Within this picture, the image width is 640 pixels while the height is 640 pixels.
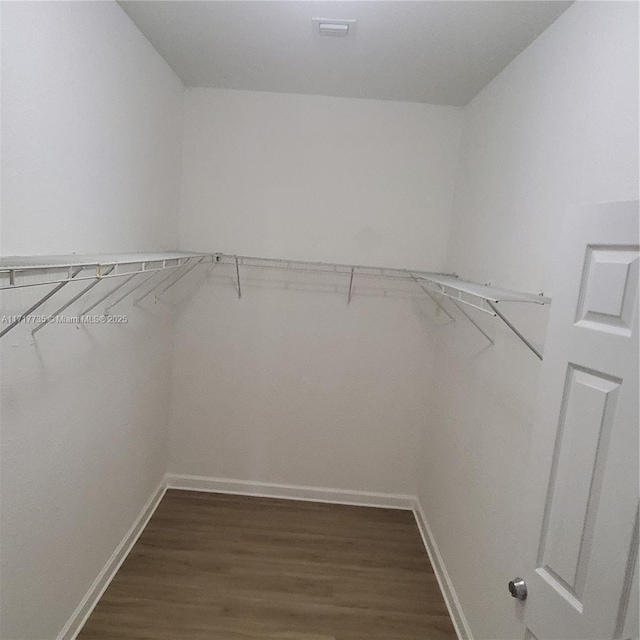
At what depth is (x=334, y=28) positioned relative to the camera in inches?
77.4

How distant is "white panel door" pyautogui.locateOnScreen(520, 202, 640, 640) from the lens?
0.94 m

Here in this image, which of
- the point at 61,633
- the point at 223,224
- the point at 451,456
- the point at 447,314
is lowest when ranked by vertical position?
the point at 61,633

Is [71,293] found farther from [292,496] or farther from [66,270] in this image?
[292,496]

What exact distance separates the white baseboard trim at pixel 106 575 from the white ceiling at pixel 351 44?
8.49ft

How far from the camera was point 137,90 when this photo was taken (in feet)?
7.08

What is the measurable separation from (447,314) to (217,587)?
1979 millimetres

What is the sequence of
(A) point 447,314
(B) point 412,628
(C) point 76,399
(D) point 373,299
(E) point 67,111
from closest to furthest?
(E) point 67,111 → (C) point 76,399 → (B) point 412,628 → (A) point 447,314 → (D) point 373,299

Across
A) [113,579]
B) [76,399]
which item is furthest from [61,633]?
[76,399]

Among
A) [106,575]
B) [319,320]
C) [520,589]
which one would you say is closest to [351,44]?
[319,320]

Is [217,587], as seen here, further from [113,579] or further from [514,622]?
[514,622]

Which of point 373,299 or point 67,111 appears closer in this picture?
point 67,111

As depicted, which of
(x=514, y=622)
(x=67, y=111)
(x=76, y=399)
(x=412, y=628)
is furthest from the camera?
(x=412, y=628)

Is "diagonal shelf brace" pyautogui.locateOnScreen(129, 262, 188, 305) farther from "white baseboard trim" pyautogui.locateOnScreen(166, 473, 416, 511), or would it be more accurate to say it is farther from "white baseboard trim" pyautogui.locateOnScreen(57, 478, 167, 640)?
"white baseboard trim" pyautogui.locateOnScreen(166, 473, 416, 511)

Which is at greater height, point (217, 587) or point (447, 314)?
point (447, 314)
